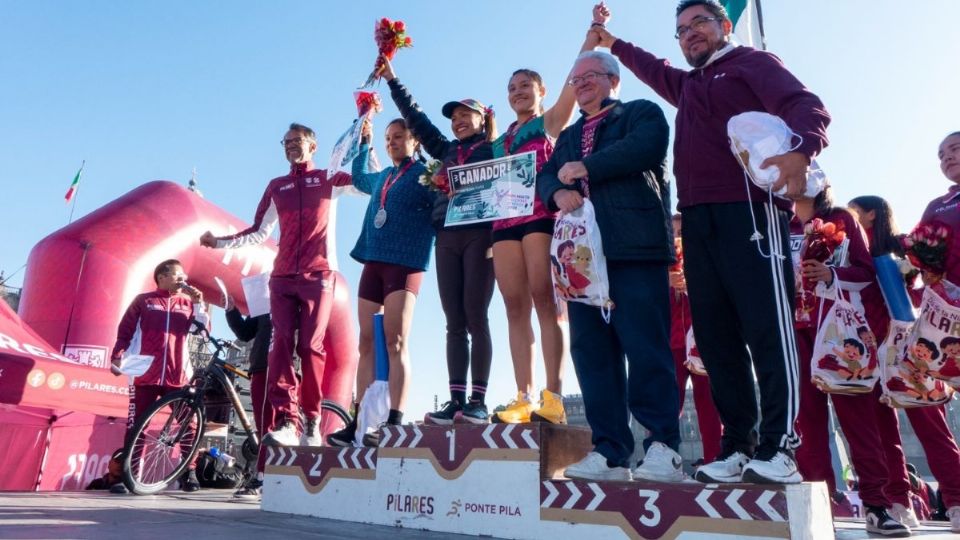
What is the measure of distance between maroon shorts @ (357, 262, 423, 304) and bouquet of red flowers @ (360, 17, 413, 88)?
1.36 meters

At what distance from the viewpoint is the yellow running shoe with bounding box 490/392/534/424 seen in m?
3.25

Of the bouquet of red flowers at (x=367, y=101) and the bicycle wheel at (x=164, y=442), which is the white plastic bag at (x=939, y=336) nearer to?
the bouquet of red flowers at (x=367, y=101)

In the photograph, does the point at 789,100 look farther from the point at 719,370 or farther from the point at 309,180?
the point at 309,180

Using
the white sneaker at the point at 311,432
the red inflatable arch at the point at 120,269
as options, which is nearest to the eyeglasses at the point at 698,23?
the white sneaker at the point at 311,432

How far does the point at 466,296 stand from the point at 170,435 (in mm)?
3053

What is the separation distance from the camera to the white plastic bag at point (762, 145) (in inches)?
89.5

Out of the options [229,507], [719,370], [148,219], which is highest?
[148,219]

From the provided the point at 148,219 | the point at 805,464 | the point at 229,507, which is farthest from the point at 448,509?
the point at 148,219

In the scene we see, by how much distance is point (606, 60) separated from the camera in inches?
126

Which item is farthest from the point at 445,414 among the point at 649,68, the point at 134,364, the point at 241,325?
the point at 134,364

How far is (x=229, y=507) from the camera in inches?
154

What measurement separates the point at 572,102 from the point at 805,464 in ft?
7.52

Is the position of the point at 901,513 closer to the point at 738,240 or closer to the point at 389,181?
the point at 738,240

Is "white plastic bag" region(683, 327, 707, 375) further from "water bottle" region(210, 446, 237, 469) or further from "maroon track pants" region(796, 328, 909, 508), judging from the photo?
"water bottle" region(210, 446, 237, 469)
